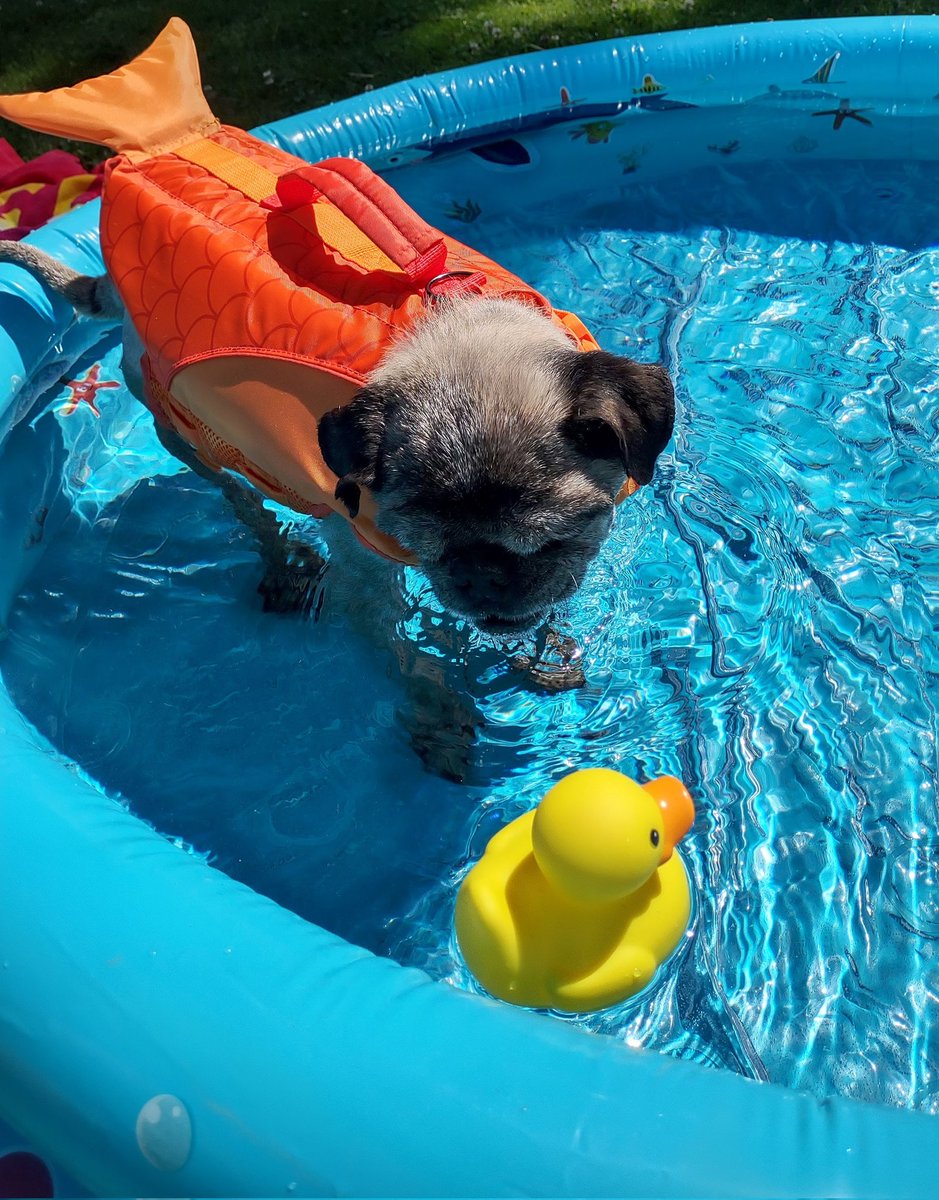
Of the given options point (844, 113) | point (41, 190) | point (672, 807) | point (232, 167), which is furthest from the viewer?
point (844, 113)

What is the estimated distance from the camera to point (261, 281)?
136 inches

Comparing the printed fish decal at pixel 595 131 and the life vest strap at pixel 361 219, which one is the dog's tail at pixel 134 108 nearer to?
the life vest strap at pixel 361 219

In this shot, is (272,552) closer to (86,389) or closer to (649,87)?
(86,389)

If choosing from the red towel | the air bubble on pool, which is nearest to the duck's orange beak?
the air bubble on pool

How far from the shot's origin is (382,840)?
138 inches

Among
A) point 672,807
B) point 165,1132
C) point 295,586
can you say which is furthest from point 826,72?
point 165,1132

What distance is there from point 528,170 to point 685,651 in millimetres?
3704

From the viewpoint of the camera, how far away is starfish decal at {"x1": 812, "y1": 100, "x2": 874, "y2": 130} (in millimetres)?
6039

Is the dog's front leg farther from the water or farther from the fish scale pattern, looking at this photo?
the fish scale pattern

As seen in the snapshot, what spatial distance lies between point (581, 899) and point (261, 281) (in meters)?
2.34

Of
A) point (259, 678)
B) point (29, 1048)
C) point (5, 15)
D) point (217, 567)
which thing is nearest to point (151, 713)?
point (259, 678)

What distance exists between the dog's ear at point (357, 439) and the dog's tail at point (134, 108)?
1894mm

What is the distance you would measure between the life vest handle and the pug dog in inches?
11.2

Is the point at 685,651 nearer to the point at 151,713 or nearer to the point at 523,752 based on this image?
the point at 523,752
